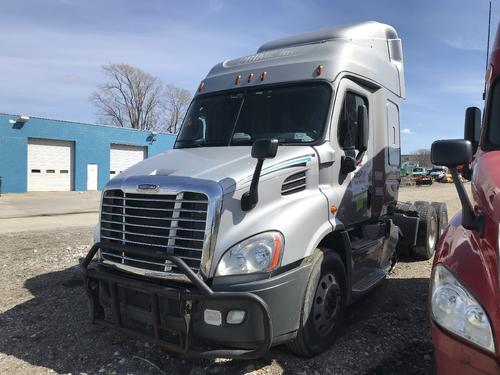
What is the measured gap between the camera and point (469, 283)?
2.31 metres

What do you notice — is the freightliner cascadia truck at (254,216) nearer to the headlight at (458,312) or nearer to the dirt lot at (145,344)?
the dirt lot at (145,344)

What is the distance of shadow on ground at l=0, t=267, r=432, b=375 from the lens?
3.96m

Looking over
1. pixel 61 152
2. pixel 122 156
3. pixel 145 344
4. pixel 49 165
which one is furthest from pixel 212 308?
pixel 122 156

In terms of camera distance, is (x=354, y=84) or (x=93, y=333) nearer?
(x=93, y=333)

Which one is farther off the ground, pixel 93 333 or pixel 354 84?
pixel 354 84

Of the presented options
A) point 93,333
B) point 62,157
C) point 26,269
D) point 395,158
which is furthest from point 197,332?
point 62,157

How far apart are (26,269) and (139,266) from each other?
15.4ft

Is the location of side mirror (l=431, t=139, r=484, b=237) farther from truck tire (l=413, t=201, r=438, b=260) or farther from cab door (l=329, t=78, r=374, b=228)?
truck tire (l=413, t=201, r=438, b=260)

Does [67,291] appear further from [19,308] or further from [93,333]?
[93,333]

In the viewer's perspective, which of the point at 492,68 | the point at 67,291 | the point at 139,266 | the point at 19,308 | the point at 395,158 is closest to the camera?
the point at 139,266

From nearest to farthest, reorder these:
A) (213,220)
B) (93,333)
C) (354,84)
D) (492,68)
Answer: (213,220), (492,68), (93,333), (354,84)

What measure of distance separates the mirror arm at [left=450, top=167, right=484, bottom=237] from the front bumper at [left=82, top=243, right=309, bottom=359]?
1.46m

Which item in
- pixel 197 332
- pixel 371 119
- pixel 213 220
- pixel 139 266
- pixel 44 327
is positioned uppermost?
pixel 371 119

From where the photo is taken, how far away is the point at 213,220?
3459mm
